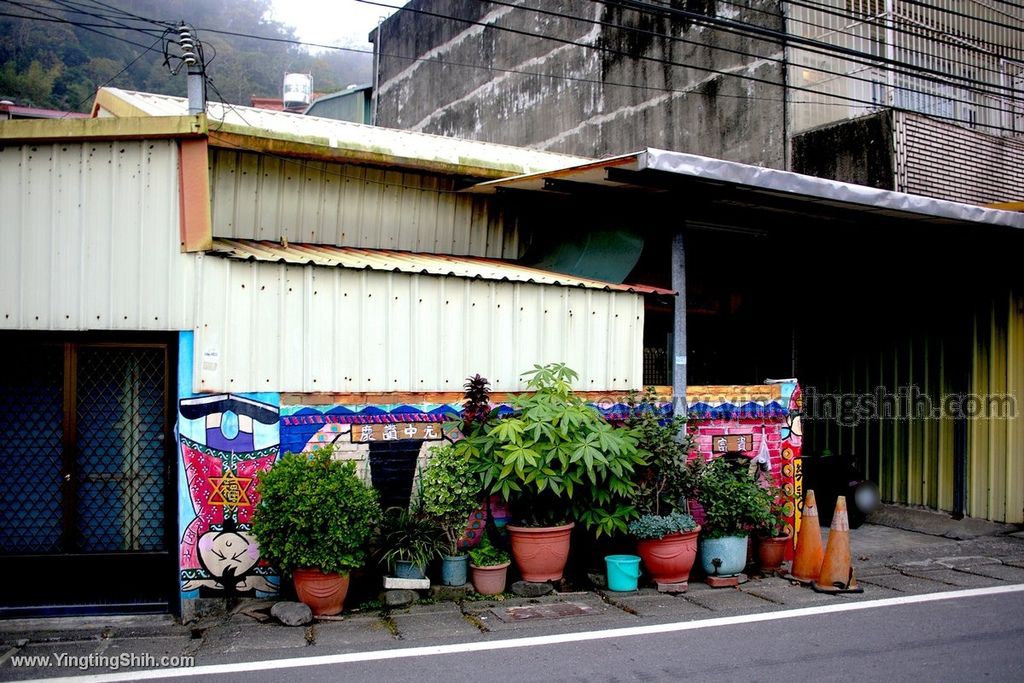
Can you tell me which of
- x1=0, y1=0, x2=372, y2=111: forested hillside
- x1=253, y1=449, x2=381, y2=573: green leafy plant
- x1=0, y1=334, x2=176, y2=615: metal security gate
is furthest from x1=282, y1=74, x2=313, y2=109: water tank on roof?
x1=253, y1=449, x2=381, y2=573: green leafy plant

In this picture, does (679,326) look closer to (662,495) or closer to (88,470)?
(662,495)

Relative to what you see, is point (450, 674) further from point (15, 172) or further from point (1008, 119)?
point (1008, 119)

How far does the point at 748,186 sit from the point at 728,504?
10.7 ft

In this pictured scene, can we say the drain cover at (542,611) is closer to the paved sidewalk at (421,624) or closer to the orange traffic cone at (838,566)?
the paved sidewalk at (421,624)

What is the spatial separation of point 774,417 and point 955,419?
395 centimetres

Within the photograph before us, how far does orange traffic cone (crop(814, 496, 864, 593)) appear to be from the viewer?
805cm

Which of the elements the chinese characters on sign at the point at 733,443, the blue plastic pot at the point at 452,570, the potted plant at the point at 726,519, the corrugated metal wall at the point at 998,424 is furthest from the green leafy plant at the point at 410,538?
the corrugated metal wall at the point at 998,424

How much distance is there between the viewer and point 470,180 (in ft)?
33.2

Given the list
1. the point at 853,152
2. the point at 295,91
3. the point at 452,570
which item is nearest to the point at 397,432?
the point at 452,570

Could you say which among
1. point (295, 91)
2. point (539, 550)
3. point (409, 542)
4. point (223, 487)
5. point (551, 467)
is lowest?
point (539, 550)

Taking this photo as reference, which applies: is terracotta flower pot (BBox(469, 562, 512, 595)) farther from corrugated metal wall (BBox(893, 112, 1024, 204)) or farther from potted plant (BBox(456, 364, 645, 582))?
corrugated metal wall (BBox(893, 112, 1024, 204))

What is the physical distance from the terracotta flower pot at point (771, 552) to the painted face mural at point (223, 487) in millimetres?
4962

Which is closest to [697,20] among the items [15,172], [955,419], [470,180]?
[470,180]

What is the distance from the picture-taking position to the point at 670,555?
794cm
